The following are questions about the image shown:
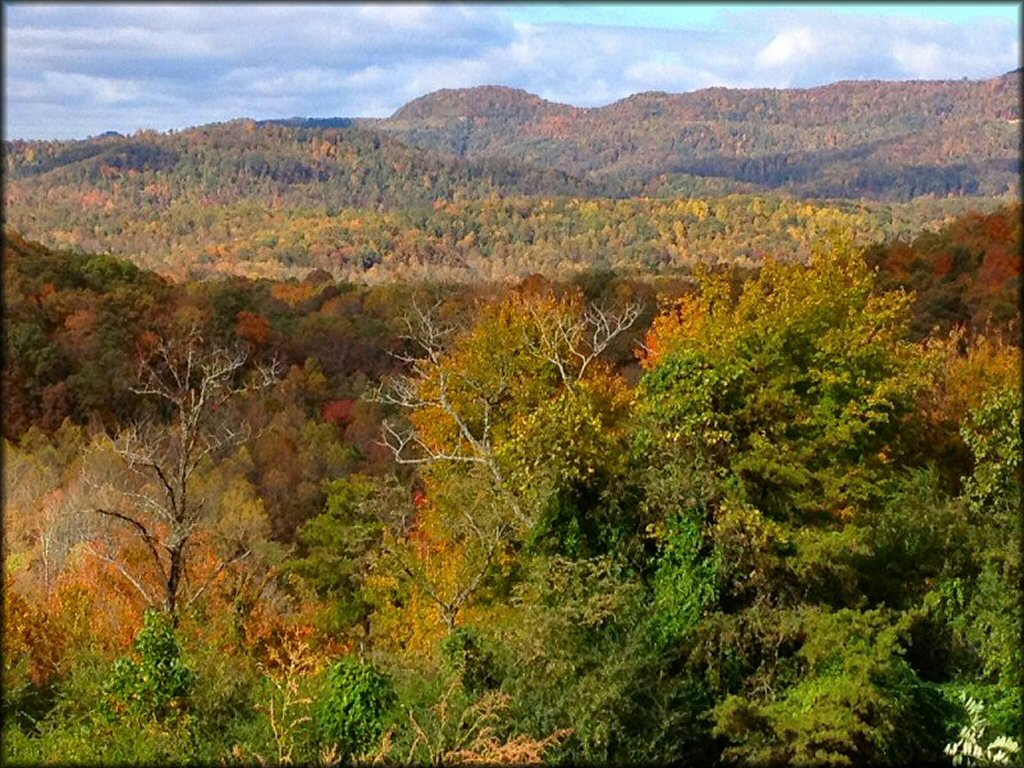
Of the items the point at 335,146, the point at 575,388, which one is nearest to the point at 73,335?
the point at 575,388

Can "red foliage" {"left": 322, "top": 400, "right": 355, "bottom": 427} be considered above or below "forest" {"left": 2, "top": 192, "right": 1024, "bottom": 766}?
below

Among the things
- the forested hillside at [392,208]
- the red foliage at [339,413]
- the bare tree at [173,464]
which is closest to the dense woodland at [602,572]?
the bare tree at [173,464]

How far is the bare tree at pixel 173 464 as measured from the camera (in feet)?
48.9

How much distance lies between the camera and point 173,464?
32656 mm

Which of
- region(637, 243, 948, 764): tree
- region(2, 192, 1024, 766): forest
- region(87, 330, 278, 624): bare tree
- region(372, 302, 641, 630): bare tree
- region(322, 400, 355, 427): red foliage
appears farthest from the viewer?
region(322, 400, 355, 427): red foliage

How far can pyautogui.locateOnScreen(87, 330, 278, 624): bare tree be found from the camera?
14891 mm

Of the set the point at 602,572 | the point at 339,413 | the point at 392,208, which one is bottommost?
the point at 339,413

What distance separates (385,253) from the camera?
12825 cm

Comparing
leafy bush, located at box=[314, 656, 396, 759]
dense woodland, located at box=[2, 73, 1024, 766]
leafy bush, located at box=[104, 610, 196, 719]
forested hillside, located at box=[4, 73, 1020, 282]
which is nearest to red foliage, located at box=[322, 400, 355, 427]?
dense woodland, located at box=[2, 73, 1024, 766]

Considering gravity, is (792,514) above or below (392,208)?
below

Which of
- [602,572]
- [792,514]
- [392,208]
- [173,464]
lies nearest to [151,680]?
[602,572]

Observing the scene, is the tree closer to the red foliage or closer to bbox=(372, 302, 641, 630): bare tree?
bbox=(372, 302, 641, 630): bare tree

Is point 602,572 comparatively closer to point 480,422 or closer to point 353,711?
point 353,711

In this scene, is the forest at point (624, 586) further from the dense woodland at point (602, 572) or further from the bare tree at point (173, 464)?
the bare tree at point (173, 464)
